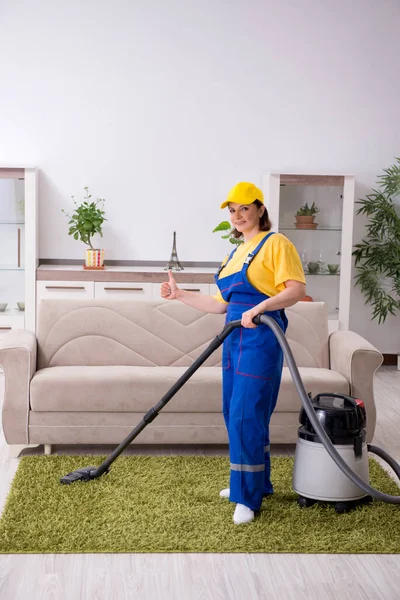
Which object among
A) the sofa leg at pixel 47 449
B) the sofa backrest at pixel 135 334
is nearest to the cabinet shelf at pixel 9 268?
the sofa backrest at pixel 135 334

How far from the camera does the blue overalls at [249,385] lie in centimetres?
298

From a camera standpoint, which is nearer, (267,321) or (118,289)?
(267,321)

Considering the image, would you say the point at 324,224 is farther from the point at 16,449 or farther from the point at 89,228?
the point at 16,449

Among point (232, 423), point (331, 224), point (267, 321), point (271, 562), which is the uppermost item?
point (331, 224)

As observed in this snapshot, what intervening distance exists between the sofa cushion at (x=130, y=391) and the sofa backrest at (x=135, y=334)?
1.05 feet

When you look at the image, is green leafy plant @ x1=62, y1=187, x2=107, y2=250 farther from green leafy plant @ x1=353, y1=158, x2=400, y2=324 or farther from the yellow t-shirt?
the yellow t-shirt

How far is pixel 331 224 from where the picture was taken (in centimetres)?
615

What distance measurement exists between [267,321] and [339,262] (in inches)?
136

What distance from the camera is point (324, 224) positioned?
616cm

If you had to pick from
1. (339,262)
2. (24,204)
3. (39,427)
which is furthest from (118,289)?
(39,427)

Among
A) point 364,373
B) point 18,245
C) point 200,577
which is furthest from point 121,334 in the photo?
point 18,245

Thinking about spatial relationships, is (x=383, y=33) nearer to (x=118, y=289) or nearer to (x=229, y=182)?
(x=229, y=182)

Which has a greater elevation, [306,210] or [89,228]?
[306,210]

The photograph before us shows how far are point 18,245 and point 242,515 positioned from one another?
366 centimetres
